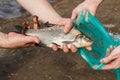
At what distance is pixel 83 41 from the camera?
4.06 meters

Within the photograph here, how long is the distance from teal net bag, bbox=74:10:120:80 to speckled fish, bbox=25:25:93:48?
69 mm

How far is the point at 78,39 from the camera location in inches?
161

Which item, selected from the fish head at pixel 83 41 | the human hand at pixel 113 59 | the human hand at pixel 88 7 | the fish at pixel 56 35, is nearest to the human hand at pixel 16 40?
the fish at pixel 56 35

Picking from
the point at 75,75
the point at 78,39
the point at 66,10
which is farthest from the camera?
the point at 66,10

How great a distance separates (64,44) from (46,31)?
273 millimetres

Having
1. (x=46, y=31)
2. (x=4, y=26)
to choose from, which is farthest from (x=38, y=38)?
(x=4, y=26)

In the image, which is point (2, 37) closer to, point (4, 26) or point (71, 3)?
point (4, 26)

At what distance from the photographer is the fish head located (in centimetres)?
405

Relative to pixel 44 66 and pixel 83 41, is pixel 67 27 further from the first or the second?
pixel 44 66

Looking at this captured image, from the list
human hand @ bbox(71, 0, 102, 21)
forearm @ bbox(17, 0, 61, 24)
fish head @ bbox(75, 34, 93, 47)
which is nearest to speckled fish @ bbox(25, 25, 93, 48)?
fish head @ bbox(75, 34, 93, 47)

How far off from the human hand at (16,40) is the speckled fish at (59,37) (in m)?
0.09

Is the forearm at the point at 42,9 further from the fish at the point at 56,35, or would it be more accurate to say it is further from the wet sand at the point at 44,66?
the wet sand at the point at 44,66

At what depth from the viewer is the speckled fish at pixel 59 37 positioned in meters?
4.09

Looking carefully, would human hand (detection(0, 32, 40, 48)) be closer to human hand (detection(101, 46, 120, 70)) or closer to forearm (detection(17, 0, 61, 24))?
forearm (detection(17, 0, 61, 24))
